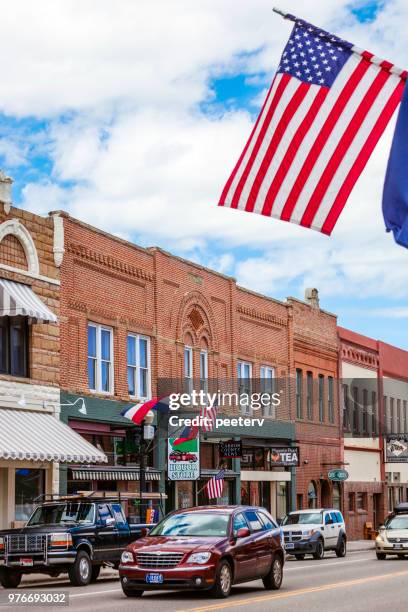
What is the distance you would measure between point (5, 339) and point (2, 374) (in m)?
1.02

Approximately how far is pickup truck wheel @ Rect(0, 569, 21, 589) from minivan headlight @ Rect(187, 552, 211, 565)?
560 centimetres

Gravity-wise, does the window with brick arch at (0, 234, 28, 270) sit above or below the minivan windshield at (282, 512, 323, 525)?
above

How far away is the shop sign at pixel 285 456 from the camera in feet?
141

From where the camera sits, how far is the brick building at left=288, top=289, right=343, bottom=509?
Answer: 48.0 m

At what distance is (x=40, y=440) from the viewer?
94.1 feet

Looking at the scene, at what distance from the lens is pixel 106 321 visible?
113 feet

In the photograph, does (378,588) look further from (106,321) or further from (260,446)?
(260,446)

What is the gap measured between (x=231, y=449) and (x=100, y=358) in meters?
7.45

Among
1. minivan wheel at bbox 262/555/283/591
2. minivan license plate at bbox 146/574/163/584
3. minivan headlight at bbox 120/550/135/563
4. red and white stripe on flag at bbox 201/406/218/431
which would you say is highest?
red and white stripe on flag at bbox 201/406/218/431

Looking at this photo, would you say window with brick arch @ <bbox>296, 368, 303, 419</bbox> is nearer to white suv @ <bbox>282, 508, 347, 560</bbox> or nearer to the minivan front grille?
white suv @ <bbox>282, 508, 347, 560</bbox>

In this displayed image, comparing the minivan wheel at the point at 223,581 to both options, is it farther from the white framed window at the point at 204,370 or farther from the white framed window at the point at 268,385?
the white framed window at the point at 268,385

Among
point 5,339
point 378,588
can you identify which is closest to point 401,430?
point 5,339

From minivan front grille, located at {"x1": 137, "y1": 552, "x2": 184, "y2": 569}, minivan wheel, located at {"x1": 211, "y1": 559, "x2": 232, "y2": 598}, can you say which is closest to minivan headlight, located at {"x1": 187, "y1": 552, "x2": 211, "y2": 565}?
minivan front grille, located at {"x1": 137, "y1": 552, "x2": 184, "y2": 569}

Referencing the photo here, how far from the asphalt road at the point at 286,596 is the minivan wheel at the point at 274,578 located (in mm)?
167
